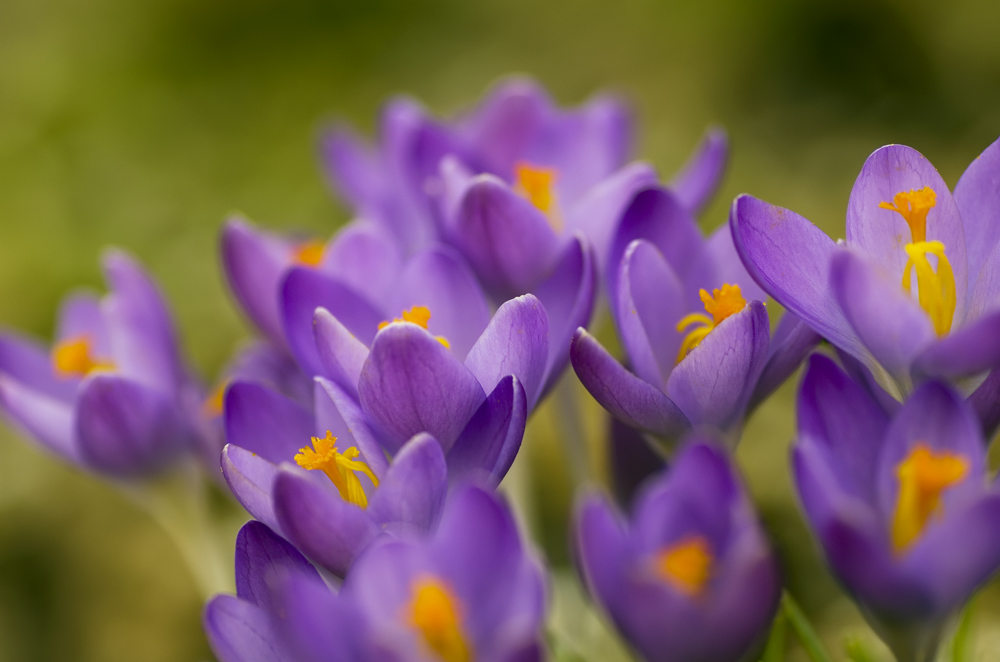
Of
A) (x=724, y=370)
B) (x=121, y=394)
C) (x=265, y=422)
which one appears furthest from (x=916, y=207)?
(x=121, y=394)

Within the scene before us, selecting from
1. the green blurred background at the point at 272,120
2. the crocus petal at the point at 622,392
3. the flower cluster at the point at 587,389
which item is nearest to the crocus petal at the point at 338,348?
the flower cluster at the point at 587,389

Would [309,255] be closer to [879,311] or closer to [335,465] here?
[335,465]

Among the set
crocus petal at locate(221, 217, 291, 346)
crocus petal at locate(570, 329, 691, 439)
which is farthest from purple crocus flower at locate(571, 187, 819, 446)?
crocus petal at locate(221, 217, 291, 346)

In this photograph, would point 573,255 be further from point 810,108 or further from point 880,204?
point 810,108

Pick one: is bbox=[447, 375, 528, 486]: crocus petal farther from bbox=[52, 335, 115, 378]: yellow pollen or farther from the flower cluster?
bbox=[52, 335, 115, 378]: yellow pollen

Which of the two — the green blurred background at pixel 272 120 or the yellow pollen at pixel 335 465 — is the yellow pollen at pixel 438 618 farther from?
the green blurred background at pixel 272 120

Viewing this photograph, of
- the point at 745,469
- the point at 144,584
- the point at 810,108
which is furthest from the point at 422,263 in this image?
the point at 810,108

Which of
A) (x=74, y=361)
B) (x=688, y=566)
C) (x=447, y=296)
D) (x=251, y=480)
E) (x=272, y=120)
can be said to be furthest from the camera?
(x=272, y=120)

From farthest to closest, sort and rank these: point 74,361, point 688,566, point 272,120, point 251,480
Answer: point 272,120 < point 74,361 < point 251,480 < point 688,566

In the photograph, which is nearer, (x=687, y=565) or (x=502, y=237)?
(x=687, y=565)
